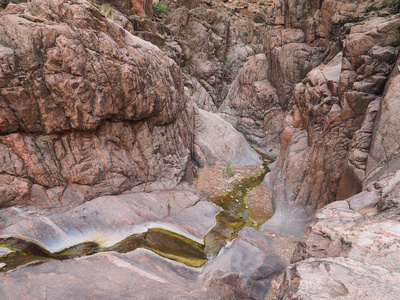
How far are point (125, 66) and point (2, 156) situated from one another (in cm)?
607

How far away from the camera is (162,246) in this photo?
868 cm

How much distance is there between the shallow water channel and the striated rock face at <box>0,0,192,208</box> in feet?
6.85

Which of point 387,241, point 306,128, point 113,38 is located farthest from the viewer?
point 306,128

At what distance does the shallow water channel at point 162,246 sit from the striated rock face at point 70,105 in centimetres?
209

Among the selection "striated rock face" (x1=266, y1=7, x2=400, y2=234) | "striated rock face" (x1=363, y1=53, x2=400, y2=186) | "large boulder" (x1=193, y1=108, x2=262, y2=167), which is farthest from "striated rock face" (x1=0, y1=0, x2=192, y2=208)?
"striated rock face" (x1=363, y1=53, x2=400, y2=186)

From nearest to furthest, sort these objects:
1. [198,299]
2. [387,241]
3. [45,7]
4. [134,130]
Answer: [387,241] → [198,299] → [45,7] → [134,130]

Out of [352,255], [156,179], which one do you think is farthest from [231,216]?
[352,255]

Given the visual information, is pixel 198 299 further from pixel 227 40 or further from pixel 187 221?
pixel 227 40

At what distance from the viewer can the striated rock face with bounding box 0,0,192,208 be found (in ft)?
28.4

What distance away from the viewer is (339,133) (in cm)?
1068

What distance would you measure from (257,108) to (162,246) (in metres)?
21.5

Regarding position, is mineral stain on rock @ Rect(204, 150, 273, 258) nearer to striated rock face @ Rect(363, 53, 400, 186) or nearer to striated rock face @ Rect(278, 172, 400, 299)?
striated rock face @ Rect(278, 172, 400, 299)

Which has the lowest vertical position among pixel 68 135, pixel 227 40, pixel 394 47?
pixel 68 135

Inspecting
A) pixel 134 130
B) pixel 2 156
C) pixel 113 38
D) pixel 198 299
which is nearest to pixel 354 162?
pixel 198 299
